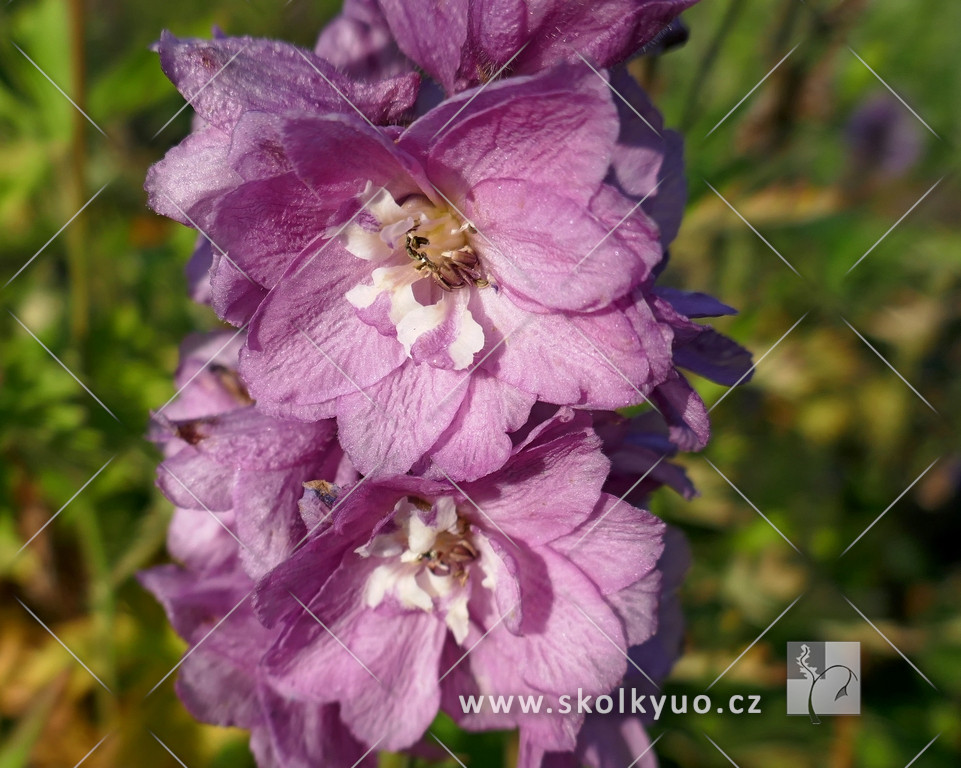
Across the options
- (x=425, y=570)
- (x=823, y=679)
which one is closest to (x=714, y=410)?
(x=823, y=679)

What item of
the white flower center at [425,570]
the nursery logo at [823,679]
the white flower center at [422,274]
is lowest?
the nursery logo at [823,679]

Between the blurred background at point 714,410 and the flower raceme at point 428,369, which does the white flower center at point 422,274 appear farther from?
the blurred background at point 714,410

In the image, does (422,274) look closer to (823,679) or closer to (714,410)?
(823,679)

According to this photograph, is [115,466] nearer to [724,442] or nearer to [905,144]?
[724,442]

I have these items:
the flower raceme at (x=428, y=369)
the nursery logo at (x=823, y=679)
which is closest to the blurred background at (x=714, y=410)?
the nursery logo at (x=823, y=679)

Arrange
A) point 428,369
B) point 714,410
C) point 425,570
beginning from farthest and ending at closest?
point 714,410 < point 425,570 < point 428,369

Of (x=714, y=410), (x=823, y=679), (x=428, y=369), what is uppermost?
(x=428, y=369)

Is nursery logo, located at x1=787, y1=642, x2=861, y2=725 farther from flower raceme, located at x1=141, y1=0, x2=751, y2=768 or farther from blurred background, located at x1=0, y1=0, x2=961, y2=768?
flower raceme, located at x1=141, y1=0, x2=751, y2=768

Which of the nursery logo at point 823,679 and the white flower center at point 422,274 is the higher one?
the white flower center at point 422,274
